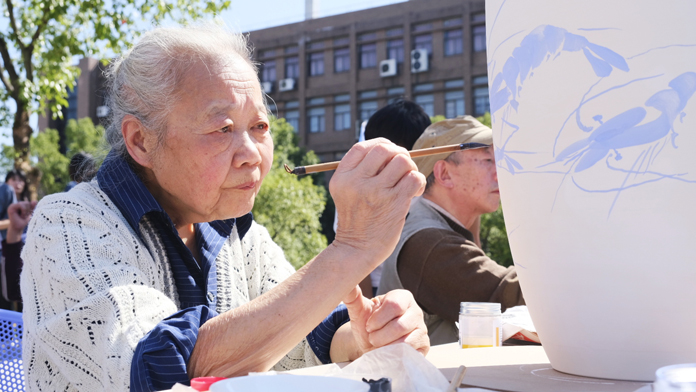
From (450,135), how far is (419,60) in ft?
81.4

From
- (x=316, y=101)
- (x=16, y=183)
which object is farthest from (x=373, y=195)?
(x=316, y=101)

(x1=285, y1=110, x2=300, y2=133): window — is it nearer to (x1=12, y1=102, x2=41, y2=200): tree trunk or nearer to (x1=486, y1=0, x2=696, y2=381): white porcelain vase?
(x1=12, y1=102, x2=41, y2=200): tree trunk

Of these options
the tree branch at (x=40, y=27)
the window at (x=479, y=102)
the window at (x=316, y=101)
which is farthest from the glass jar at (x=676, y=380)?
the window at (x=316, y=101)

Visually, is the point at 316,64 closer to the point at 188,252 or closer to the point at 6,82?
the point at 6,82

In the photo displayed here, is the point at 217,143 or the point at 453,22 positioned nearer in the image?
the point at 217,143

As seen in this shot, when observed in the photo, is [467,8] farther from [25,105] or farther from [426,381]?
[426,381]

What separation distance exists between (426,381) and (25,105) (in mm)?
7502

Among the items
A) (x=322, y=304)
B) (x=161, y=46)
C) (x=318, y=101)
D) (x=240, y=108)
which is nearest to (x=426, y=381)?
(x=322, y=304)

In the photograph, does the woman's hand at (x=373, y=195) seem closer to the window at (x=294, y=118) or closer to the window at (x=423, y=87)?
the window at (x=423, y=87)

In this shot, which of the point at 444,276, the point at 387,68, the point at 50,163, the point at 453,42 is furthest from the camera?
the point at 50,163

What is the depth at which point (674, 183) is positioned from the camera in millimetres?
732

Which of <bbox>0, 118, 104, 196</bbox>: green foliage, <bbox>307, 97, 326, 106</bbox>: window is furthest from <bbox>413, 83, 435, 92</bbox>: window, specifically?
<bbox>0, 118, 104, 196</bbox>: green foliage

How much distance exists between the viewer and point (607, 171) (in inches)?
30.1

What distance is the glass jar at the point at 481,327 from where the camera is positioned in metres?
1.31
